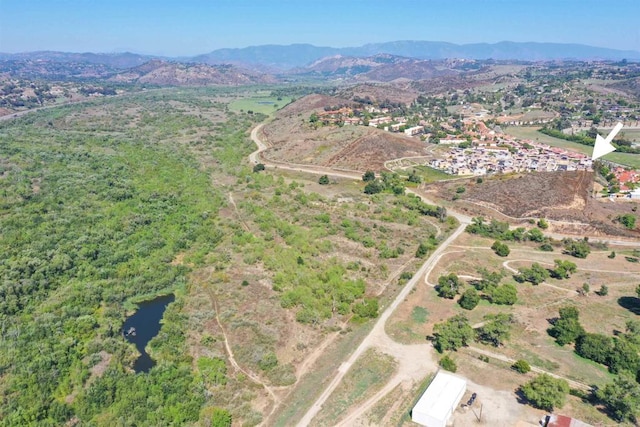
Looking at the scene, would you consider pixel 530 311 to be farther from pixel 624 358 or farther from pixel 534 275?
pixel 624 358

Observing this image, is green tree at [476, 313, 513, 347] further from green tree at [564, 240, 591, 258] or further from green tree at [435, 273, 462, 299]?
green tree at [564, 240, 591, 258]

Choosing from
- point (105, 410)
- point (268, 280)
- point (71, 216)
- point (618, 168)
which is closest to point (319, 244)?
point (268, 280)

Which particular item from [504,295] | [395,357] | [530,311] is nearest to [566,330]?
[530,311]

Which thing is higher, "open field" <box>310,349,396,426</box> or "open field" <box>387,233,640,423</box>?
"open field" <box>310,349,396,426</box>

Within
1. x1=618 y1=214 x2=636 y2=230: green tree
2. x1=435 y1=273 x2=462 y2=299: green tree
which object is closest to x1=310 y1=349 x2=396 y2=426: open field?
x1=435 y1=273 x2=462 y2=299: green tree

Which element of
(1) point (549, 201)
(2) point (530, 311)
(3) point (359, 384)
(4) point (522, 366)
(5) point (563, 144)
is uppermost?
(5) point (563, 144)

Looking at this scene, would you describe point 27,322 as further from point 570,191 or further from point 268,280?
point 570,191

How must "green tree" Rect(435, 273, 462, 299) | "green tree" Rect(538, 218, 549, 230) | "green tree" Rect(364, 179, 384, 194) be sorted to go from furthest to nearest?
"green tree" Rect(364, 179, 384, 194), "green tree" Rect(538, 218, 549, 230), "green tree" Rect(435, 273, 462, 299)
